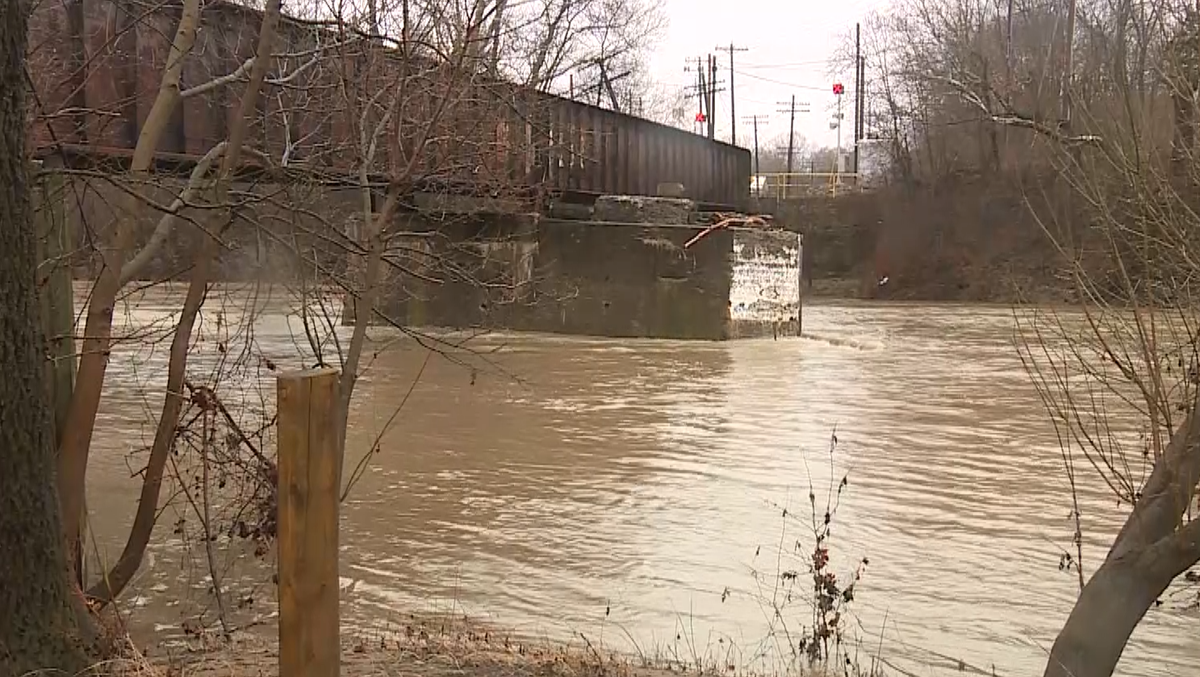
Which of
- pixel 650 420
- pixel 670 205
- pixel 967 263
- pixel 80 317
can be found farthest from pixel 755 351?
pixel 967 263

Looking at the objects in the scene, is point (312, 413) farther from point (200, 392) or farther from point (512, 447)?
point (512, 447)

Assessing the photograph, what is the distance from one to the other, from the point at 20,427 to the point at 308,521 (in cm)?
129

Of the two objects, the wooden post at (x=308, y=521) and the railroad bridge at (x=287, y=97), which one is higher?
the railroad bridge at (x=287, y=97)

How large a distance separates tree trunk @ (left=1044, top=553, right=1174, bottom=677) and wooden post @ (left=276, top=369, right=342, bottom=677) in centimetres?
294

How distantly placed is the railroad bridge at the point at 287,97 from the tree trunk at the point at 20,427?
5.00 feet

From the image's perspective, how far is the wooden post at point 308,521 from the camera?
3.31 meters

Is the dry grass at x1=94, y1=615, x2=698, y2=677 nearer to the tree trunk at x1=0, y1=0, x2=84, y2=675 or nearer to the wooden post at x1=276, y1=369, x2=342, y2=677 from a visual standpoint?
the tree trunk at x1=0, y1=0, x2=84, y2=675

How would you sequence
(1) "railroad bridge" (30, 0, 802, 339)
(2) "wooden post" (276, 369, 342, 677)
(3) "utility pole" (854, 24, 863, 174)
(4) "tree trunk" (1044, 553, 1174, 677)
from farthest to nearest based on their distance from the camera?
(3) "utility pole" (854, 24, 863, 174), (1) "railroad bridge" (30, 0, 802, 339), (4) "tree trunk" (1044, 553, 1174, 677), (2) "wooden post" (276, 369, 342, 677)

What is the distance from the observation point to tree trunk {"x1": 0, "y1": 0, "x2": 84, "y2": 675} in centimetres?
395

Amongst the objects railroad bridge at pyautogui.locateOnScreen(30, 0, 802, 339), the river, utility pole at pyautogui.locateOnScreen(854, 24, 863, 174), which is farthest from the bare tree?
utility pole at pyautogui.locateOnScreen(854, 24, 863, 174)

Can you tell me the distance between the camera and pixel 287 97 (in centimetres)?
980

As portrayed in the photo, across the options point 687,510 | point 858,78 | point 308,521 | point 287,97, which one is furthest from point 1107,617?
point 858,78

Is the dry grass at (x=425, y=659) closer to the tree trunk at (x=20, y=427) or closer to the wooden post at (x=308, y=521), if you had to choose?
the tree trunk at (x=20, y=427)

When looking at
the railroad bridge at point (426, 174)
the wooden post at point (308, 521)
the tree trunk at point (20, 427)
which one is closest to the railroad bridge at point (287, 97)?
the railroad bridge at point (426, 174)
